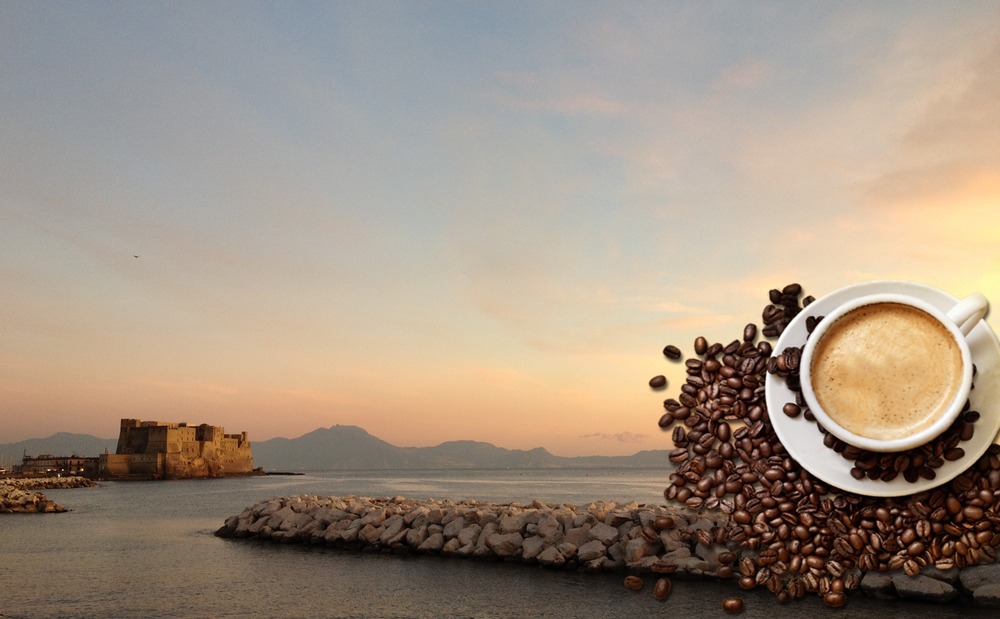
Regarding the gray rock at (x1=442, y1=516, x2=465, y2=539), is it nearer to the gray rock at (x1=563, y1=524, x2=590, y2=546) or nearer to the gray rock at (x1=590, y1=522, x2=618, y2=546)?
the gray rock at (x1=563, y1=524, x2=590, y2=546)

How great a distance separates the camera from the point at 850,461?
11.8 feet

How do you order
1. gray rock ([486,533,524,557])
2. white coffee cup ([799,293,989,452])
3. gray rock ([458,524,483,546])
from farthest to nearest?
gray rock ([458,524,483,546])
gray rock ([486,533,524,557])
white coffee cup ([799,293,989,452])

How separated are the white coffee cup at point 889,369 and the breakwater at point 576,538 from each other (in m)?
1.13

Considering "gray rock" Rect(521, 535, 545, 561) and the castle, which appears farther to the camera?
the castle

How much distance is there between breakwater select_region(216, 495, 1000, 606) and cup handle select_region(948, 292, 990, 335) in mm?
1521

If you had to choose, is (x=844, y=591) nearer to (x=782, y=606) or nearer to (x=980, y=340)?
(x=782, y=606)

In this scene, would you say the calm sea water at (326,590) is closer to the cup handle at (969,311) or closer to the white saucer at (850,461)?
the white saucer at (850,461)

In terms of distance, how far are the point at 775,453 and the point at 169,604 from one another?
16.0ft

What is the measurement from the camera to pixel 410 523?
8250 mm

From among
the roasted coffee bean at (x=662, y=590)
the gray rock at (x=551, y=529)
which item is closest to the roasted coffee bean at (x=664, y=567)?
the roasted coffee bean at (x=662, y=590)

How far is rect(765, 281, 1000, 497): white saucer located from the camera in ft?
11.5

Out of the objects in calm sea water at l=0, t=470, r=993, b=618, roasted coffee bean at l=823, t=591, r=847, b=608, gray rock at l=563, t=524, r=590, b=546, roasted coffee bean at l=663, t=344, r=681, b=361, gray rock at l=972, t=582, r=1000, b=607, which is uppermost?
roasted coffee bean at l=663, t=344, r=681, b=361

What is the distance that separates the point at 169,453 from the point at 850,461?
54.6 metres

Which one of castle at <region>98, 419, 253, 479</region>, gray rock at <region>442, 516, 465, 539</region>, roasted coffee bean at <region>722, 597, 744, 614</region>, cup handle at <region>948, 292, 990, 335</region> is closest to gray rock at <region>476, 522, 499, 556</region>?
gray rock at <region>442, 516, 465, 539</region>
